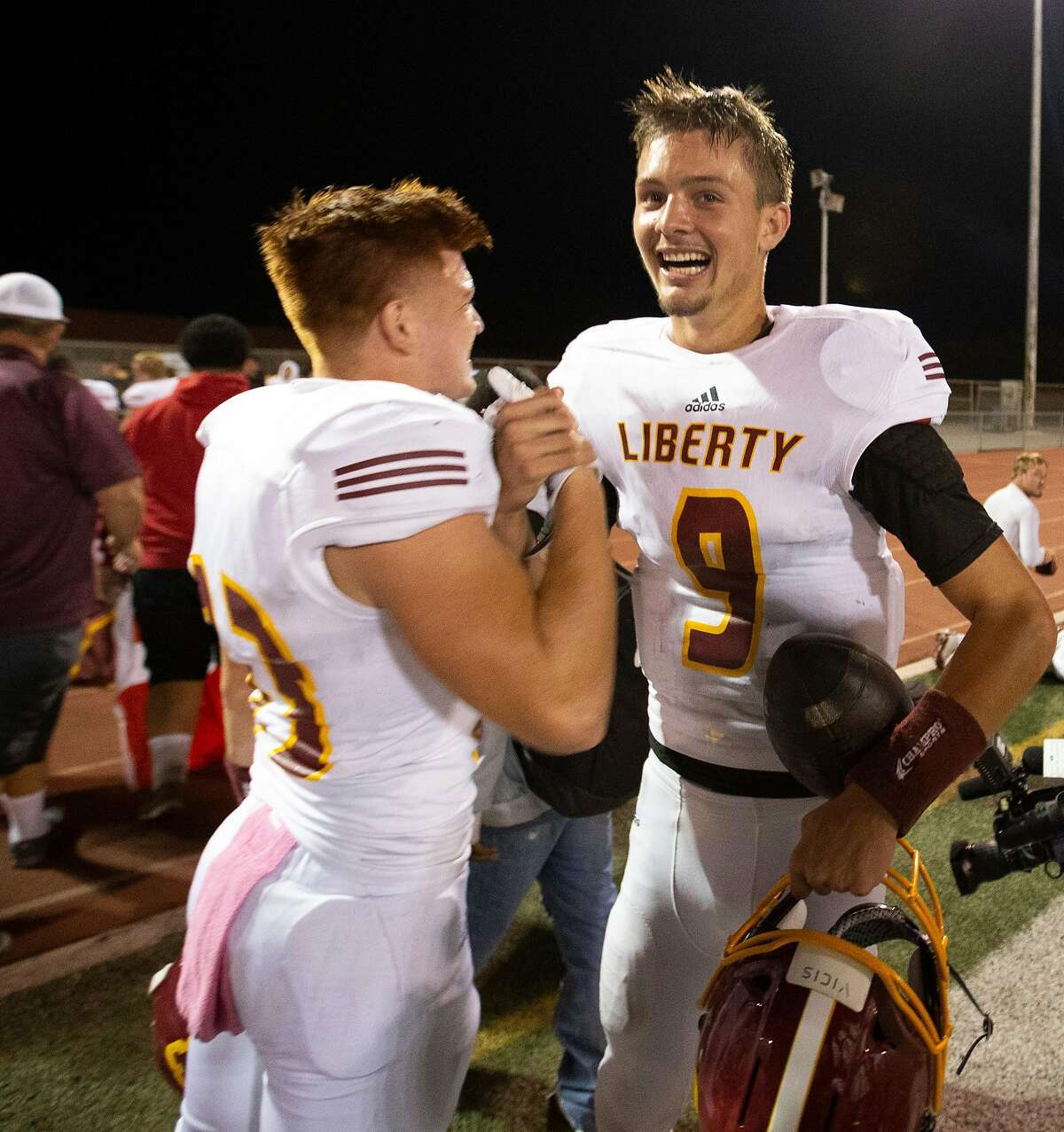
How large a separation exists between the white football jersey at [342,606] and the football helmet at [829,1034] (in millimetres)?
438

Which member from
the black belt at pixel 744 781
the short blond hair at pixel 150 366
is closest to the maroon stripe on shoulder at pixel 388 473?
the black belt at pixel 744 781

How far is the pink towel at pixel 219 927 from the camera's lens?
1.28 meters

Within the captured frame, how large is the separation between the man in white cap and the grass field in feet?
3.21

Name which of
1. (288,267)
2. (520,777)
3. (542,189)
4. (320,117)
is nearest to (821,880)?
(520,777)

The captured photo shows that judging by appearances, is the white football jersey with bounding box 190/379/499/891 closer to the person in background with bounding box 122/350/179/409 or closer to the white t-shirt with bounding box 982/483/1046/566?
the person in background with bounding box 122/350/179/409

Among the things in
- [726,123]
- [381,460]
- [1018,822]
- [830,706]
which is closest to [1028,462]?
[1018,822]

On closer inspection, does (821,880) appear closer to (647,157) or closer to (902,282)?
(647,157)

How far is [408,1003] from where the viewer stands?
126 centimetres

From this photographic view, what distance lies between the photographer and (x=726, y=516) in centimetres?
161

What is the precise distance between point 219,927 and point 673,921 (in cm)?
85

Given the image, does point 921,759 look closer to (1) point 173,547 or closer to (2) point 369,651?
(2) point 369,651

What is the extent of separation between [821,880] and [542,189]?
4816cm

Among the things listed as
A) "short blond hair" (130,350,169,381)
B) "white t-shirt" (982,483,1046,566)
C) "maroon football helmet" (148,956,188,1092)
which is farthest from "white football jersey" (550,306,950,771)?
"short blond hair" (130,350,169,381)

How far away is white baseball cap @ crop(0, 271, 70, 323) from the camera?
3.18 meters
